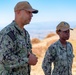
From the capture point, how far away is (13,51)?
163 inches

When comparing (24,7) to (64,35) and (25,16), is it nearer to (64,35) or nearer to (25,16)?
(25,16)

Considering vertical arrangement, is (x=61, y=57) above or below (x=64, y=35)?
below

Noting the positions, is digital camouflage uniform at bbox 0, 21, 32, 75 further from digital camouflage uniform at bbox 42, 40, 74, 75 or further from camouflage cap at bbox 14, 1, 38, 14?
digital camouflage uniform at bbox 42, 40, 74, 75

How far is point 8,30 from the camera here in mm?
4180

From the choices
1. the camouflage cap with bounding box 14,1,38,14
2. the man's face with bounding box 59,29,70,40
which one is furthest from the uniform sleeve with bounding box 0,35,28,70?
the man's face with bounding box 59,29,70,40

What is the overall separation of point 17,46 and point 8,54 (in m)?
0.18

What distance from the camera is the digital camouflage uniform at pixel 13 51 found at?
161 inches

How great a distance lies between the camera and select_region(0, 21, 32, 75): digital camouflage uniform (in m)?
4.09

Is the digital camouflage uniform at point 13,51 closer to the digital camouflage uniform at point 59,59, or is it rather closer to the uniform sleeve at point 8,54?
the uniform sleeve at point 8,54

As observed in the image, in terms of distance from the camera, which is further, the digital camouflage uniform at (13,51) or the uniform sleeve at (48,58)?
the uniform sleeve at (48,58)

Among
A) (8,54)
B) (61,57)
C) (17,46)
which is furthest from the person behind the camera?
(61,57)

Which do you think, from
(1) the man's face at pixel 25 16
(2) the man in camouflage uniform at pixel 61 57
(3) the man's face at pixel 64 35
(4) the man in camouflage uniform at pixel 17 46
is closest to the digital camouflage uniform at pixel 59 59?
(2) the man in camouflage uniform at pixel 61 57

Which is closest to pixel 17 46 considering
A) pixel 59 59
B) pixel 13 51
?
pixel 13 51

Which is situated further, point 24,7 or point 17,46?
→ point 24,7
